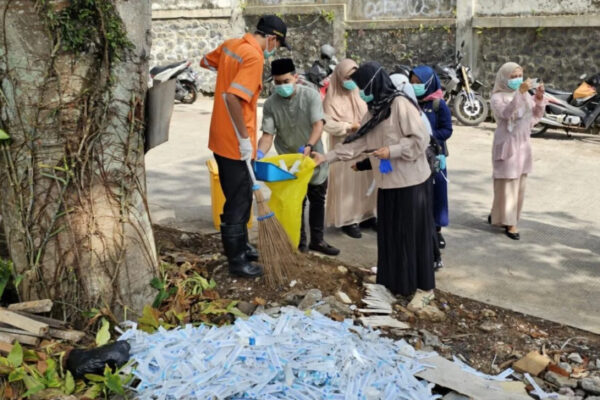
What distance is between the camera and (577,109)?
10648mm

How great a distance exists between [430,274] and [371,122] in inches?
44.3

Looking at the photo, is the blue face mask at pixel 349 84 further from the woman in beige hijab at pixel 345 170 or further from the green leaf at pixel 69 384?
the green leaf at pixel 69 384

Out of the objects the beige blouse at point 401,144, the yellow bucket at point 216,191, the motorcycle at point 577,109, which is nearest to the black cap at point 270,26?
the beige blouse at point 401,144

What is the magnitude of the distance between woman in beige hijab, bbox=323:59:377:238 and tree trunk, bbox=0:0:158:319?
2.36m

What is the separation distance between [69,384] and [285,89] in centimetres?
288

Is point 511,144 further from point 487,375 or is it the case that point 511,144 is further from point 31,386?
point 31,386

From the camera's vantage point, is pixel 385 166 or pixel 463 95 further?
pixel 463 95

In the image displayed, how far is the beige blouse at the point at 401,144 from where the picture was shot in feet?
14.7

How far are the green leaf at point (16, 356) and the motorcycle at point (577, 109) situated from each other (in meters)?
8.90

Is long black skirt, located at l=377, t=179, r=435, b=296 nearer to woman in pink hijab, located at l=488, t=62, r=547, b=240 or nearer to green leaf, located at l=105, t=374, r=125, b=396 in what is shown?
woman in pink hijab, located at l=488, t=62, r=547, b=240

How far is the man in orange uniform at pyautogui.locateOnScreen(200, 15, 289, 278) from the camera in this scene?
4.63 metres

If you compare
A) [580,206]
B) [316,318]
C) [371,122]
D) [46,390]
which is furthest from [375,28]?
[46,390]

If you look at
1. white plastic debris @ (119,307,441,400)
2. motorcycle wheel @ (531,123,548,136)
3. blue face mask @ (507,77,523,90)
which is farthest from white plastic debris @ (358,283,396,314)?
motorcycle wheel @ (531,123,548,136)

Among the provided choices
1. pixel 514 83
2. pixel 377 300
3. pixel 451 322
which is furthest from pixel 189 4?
→ pixel 451 322
